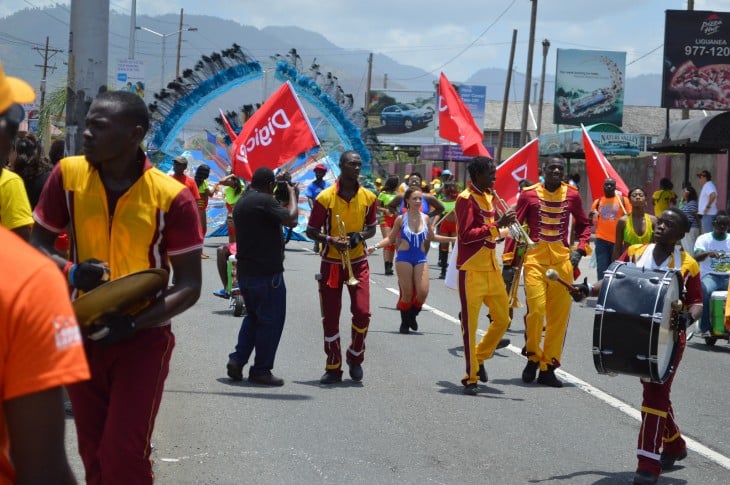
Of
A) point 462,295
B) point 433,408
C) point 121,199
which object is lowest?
point 433,408

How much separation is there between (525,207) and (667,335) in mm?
3954

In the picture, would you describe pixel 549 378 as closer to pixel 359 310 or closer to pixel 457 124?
pixel 359 310

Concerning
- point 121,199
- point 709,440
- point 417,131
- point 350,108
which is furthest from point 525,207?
point 417,131

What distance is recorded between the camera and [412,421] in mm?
8320

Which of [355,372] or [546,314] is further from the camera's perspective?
[546,314]

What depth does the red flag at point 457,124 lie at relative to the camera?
655 inches

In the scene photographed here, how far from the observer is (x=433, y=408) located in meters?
8.84

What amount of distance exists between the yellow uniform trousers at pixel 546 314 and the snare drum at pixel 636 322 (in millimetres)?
3356

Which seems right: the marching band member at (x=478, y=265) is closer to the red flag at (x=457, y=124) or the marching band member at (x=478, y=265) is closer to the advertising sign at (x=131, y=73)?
the red flag at (x=457, y=124)

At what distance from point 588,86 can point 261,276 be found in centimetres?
5012

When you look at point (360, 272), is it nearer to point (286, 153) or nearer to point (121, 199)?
point (286, 153)

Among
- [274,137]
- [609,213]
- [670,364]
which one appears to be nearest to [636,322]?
[670,364]

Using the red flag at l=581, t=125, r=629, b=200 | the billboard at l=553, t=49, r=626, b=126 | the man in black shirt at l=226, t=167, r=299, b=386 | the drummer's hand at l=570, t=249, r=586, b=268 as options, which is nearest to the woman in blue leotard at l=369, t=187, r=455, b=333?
the red flag at l=581, t=125, r=629, b=200

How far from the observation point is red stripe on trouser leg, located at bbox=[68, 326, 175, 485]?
4402mm
